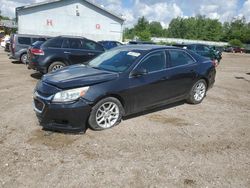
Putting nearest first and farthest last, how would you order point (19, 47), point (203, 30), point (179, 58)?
point (179, 58)
point (19, 47)
point (203, 30)

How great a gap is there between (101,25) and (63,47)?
873 inches

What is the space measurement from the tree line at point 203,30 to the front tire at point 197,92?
78.1 metres

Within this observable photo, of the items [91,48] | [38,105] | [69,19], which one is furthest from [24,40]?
[69,19]

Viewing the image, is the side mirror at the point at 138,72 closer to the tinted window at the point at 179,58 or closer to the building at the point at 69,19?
the tinted window at the point at 179,58

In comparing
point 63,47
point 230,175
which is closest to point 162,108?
point 230,175

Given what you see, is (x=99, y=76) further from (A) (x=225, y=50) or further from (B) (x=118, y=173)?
(A) (x=225, y=50)

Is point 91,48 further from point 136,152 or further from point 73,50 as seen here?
point 136,152

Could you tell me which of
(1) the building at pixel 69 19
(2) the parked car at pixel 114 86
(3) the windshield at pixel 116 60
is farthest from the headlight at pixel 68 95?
(1) the building at pixel 69 19

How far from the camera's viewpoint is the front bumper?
5223 mm

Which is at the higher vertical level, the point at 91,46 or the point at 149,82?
the point at 91,46

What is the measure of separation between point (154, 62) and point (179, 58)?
3.24 ft

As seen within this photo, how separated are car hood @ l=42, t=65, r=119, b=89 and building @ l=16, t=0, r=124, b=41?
2586cm

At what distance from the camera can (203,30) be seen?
359ft

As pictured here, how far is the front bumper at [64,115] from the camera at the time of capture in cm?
522
